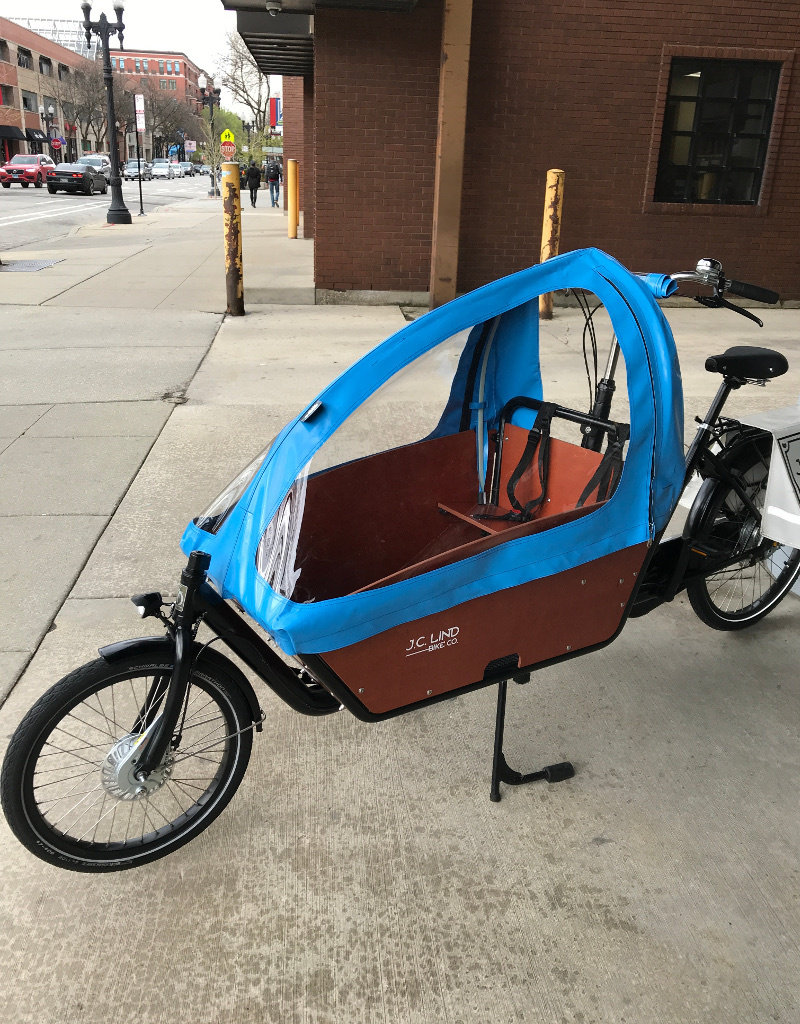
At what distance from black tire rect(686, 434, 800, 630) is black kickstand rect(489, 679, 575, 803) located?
93 centimetres

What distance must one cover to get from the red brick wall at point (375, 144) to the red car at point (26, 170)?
38.1 m


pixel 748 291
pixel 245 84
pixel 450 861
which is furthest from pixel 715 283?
pixel 245 84

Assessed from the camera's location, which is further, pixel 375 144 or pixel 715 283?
pixel 375 144

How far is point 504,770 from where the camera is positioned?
2.68 m

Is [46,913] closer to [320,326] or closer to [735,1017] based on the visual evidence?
[735,1017]

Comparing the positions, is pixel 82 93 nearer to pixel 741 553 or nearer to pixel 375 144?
pixel 375 144

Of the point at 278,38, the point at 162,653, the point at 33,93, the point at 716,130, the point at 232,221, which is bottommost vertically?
the point at 162,653

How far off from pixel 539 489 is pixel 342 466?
81 centimetres

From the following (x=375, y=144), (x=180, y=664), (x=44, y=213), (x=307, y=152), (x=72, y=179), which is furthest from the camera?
(x=72, y=179)

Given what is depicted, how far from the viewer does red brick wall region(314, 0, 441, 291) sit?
33.8 ft

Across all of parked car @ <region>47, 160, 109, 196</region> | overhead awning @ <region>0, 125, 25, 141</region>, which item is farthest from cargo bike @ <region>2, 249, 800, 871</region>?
overhead awning @ <region>0, 125, 25, 141</region>

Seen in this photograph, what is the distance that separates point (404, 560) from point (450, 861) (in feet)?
3.41

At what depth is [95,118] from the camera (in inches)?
3501

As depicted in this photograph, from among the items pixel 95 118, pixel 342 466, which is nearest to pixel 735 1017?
pixel 342 466
